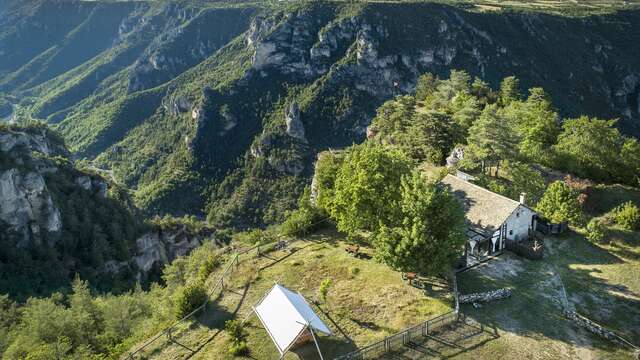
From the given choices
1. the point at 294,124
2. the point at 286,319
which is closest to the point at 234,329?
the point at 286,319

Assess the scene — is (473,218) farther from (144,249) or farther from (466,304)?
(144,249)

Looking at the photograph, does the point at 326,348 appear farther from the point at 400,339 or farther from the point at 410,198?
the point at 410,198

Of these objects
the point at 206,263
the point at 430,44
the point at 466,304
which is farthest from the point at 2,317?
the point at 430,44

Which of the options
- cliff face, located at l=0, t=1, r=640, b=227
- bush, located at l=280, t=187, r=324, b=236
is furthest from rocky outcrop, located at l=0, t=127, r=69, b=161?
bush, located at l=280, t=187, r=324, b=236

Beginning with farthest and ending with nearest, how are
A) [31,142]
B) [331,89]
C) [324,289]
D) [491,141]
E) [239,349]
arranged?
[331,89] → [31,142] → [491,141] → [324,289] → [239,349]

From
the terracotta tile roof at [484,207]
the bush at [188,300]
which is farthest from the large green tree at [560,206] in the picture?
the bush at [188,300]

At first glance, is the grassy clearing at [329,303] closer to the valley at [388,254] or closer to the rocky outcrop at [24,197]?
the valley at [388,254]

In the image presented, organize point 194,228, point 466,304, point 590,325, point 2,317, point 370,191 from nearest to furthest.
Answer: point 590,325 → point 466,304 → point 370,191 → point 2,317 → point 194,228

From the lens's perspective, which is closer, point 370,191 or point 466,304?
point 466,304
